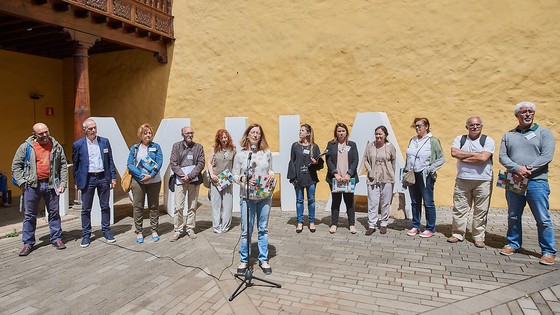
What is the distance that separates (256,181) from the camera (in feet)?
13.8

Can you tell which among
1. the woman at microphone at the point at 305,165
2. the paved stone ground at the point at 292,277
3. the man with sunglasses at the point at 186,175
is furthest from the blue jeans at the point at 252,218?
the man with sunglasses at the point at 186,175

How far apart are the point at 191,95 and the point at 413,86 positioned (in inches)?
215

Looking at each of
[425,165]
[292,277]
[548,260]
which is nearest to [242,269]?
[292,277]

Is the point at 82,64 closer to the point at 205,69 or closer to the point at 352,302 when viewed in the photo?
the point at 205,69

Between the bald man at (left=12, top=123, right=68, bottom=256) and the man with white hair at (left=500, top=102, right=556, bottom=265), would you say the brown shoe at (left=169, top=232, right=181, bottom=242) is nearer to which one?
the bald man at (left=12, top=123, right=68, bottom=256)

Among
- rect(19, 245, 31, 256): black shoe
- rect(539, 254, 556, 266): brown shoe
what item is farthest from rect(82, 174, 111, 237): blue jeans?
rect(539, 254, 556, 266): brown shoe

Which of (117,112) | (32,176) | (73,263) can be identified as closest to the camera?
(73,263)

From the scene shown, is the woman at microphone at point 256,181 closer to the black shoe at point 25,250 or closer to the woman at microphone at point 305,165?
the woman at microphone at point 305,165

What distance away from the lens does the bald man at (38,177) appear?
5137mm

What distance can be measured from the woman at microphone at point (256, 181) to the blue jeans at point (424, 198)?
260 cm

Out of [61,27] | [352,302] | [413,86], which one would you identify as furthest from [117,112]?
[352,302]

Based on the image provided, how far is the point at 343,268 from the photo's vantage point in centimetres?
451

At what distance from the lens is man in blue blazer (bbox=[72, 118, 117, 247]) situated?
Result: 18.1ft

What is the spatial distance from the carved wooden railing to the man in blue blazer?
10.7 ft
